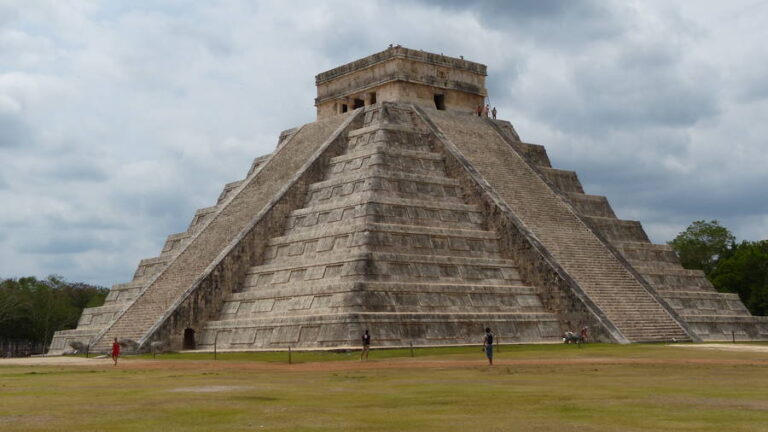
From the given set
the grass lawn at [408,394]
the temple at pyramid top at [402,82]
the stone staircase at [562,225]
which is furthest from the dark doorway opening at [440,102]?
the grass lawn at [408,394]

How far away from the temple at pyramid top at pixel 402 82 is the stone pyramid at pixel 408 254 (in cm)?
9

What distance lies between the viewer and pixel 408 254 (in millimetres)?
31734

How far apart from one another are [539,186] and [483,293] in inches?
332

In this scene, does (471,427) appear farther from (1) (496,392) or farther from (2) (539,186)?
(2) (539,186)

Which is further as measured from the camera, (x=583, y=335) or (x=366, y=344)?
(x=583, y=335)

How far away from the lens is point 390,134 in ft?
127

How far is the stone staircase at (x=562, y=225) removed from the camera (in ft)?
105

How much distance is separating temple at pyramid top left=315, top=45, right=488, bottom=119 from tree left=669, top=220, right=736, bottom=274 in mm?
25990

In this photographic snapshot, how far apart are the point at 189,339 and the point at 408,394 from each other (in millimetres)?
18682

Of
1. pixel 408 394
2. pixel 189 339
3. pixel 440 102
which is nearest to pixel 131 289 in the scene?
pixel 189 339

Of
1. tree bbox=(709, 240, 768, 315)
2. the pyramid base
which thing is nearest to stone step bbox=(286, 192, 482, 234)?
the pyramid base

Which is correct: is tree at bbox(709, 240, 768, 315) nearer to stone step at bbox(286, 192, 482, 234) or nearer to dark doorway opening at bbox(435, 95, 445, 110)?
dark doorway opening at bbox(435, 95, 445, 110)

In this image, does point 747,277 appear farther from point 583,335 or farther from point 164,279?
point 164,279

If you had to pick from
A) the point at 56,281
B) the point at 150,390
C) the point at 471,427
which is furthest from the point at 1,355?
the point at 471,427
